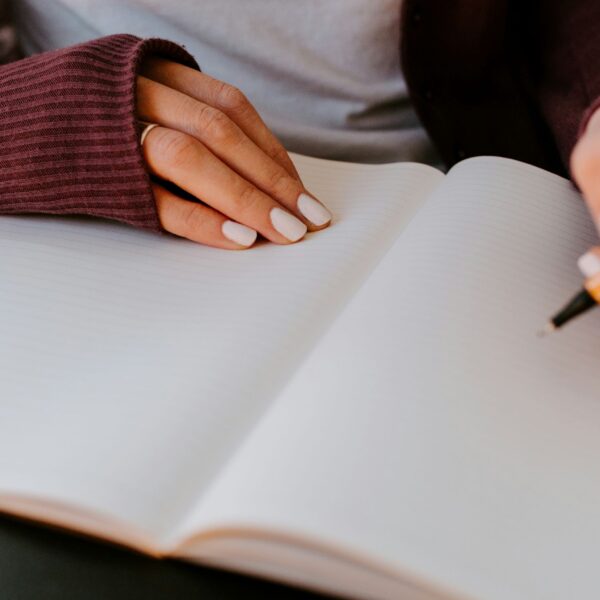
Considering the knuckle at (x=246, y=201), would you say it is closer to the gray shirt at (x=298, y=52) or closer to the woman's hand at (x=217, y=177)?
Result: the woman's hand at (x=217, y=177)

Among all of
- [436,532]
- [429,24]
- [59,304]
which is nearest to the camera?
[436,532]

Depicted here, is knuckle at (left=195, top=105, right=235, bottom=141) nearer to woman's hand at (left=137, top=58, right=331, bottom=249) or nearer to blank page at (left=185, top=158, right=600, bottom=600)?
woman's hand at (left=137, top=58, right=331, bottom=249)

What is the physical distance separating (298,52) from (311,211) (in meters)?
0.21

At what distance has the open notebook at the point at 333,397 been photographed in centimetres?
30

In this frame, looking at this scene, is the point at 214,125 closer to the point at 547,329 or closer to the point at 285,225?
the point at 285,225

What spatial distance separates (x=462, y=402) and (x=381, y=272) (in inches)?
4.3

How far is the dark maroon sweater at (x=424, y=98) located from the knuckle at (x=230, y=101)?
0.05 metres

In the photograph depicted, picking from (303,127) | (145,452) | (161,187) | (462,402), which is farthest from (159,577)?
(303,127)

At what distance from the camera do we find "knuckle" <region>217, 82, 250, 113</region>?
51 cm

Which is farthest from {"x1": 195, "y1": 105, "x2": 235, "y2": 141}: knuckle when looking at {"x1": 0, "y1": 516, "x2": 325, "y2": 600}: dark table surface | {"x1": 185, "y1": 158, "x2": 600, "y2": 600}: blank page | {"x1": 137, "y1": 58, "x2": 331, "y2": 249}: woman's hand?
{"x1": 0, "y1": 516, "x2": 325, "y2": 600}: dark table surface

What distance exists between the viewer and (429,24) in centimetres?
58

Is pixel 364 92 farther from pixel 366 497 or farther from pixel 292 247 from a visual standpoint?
pixel 366 497

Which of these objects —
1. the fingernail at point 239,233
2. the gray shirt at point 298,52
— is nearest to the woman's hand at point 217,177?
the fingernail at point 239,233

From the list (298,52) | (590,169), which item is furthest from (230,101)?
(590,169)
